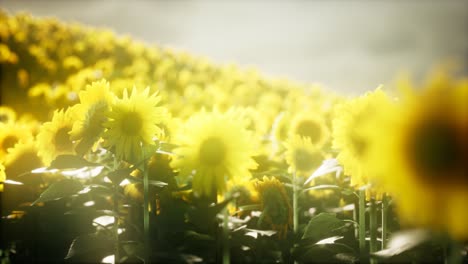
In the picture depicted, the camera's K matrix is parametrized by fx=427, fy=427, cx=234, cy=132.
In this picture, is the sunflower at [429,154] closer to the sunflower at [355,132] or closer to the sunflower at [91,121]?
the sunflower at [355,132]

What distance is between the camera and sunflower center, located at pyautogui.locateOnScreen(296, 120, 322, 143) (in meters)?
2.94

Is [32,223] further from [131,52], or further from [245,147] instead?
[131,52]

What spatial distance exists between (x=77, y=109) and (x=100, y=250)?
651mm

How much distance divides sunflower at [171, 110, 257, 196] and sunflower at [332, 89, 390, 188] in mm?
314

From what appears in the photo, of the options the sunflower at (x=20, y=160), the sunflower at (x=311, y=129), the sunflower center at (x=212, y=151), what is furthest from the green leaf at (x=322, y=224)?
the sunflower at (x=20, y=160)

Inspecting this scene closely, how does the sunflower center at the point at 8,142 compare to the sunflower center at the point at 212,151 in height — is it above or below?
above

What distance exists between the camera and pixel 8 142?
100 inches

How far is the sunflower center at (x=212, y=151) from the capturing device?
1495 millimetres

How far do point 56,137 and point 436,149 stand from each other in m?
1.80

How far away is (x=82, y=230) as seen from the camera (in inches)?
88.3

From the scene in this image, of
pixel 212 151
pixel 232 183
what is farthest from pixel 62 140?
pixel 212 151

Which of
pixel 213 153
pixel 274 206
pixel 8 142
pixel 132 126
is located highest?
pixel 8 142

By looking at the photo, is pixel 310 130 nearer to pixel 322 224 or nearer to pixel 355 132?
pixel 322 224

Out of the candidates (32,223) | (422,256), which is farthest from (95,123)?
(422,256)
